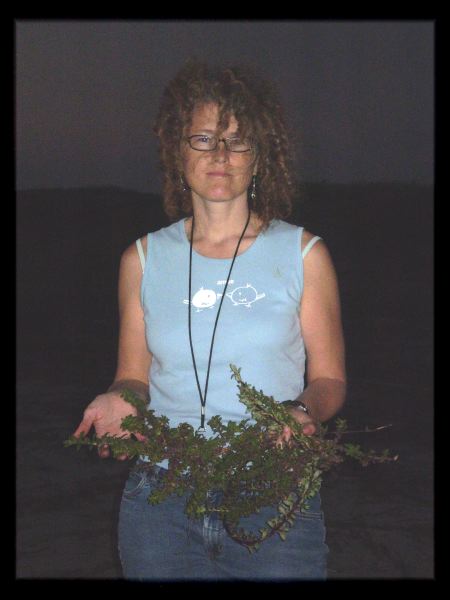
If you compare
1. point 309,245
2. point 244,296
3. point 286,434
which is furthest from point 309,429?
point 309,245

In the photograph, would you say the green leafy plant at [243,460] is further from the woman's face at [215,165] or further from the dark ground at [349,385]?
the woman's face at [215,165]

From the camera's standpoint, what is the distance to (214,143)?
2566mm

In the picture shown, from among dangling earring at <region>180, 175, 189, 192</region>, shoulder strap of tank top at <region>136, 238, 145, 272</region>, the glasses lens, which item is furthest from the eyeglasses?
shoulder strap of tank top at <region>136, 238, 145, 272</region>

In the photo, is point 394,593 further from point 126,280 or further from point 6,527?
point 126,280

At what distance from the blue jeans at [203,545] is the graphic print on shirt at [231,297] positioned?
1.42ft

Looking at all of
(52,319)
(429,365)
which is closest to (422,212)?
(52,319)

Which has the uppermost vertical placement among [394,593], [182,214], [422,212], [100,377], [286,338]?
[422,212]

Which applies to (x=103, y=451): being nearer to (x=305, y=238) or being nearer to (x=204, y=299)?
(x=204, y=299)

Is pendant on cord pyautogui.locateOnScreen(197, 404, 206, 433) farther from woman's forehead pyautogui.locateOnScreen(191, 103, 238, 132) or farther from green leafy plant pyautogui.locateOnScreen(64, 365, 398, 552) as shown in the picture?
woman's forehead pyautogui.locateOnScreen(191, 103, 238, 132)

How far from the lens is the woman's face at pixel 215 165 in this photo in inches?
101

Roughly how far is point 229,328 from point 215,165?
0.43m

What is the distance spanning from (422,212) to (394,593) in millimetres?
21044
